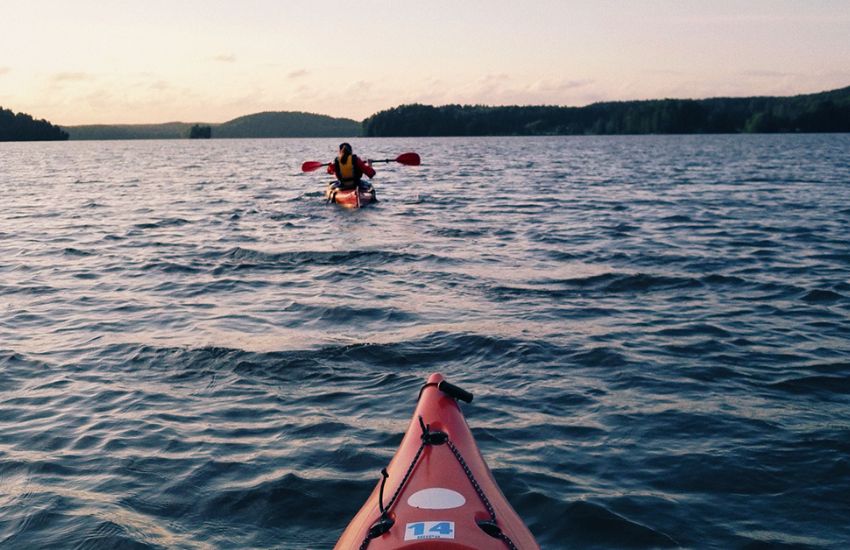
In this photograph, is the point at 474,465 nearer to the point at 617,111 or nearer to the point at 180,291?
the point at 180,291

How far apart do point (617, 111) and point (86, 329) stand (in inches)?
6651

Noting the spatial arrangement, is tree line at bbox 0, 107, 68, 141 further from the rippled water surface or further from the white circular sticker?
the white circular sticker

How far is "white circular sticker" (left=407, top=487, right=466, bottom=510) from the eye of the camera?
3.59 meters

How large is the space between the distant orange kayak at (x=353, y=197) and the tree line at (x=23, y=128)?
147053mm

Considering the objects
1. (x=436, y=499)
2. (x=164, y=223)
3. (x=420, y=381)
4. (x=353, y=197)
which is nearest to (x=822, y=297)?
(x=420, y=381)

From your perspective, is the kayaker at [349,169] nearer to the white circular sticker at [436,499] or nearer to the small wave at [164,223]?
the small wave at [164,223]

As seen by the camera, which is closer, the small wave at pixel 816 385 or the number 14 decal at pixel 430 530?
the number 14 decal at pixel 430 530

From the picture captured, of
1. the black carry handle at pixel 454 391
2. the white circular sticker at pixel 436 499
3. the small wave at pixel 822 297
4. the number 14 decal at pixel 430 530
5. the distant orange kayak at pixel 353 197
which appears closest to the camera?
the number 14 decal at pixel 430 530

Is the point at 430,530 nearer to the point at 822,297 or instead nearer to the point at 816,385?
the point at 816,385

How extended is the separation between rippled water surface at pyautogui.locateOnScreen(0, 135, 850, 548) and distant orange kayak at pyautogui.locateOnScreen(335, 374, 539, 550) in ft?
2.99

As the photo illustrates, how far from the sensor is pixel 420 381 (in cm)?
720

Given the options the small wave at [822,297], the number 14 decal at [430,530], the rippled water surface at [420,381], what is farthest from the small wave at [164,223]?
the number 14 decal at [430,530]

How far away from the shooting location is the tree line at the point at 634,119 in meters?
137

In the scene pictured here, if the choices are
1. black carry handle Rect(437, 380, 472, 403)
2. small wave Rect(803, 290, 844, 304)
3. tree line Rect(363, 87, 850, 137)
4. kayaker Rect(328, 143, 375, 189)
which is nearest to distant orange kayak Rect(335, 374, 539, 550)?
black carry handle Rect(437, 380, 472, 403)
